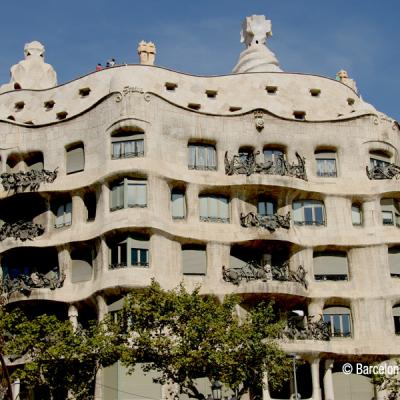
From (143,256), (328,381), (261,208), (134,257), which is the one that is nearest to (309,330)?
(328,381)

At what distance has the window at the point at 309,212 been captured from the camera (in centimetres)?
4928

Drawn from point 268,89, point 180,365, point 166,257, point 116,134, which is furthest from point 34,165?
point 180,365

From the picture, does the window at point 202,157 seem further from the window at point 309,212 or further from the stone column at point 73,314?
the stone column at point 73,314

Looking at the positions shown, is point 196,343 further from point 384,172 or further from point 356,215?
point 384,172

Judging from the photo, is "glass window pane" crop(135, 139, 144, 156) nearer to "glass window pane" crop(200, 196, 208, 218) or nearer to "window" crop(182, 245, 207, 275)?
"glass window pane" crop(200, 196, 208, 218)

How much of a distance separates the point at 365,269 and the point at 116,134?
A: 15134 mm

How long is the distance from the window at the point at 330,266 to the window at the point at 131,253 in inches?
383

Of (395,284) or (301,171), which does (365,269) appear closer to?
(395,284)

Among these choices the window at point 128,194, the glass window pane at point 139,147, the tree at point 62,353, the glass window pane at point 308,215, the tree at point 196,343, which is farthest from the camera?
the glass window pane at point 308,215

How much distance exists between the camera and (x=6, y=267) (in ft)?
159

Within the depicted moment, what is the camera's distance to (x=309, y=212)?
1951 inches

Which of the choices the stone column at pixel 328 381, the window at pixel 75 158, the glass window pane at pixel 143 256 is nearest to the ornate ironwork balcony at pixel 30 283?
the glass window pane at pixel 143 256

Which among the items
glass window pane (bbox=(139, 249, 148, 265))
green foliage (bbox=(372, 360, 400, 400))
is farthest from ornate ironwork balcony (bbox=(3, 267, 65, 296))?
green foliage (bbox=(372, 360, 400, 400))

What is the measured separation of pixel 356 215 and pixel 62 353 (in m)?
19.9
